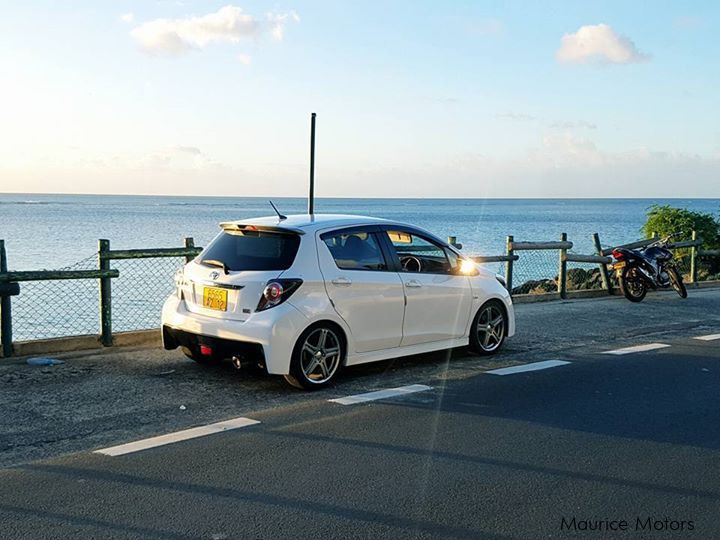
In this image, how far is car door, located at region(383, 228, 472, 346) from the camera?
892cm

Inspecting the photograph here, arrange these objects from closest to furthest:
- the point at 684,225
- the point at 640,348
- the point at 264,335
→ the point at 264,335
the point at 640,348
the point at 684,225

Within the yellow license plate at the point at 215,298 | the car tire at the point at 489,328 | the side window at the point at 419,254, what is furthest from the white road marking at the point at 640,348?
the yellow license plate at the point at 215,298

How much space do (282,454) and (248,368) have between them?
279 cm

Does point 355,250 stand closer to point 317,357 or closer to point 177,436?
point 317,357

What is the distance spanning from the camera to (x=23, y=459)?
5848 mm

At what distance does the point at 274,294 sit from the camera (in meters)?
7.67

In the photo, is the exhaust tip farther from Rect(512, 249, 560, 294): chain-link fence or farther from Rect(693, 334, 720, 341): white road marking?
Rect(512, 249, 560, 294): chain-link fence

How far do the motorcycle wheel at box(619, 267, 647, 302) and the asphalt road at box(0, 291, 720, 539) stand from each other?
7362 mm

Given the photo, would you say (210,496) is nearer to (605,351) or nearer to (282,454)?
(282,454)

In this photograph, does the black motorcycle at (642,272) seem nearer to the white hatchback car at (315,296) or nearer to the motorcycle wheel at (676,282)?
the motorcycle wheel at (676,282)

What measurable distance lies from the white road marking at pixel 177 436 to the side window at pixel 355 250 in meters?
2.06

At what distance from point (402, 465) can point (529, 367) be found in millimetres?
3824

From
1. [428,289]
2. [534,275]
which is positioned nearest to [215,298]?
[428,289]

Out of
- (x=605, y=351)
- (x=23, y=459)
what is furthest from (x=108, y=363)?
(x=605, y=351)
